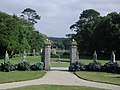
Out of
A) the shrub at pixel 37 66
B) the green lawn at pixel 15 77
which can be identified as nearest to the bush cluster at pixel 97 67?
the shrub at pixel 37 66

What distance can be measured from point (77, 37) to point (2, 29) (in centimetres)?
4317

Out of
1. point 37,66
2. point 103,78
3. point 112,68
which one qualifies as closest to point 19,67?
point 37,66

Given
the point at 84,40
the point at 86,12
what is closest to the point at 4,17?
the point at 84,40

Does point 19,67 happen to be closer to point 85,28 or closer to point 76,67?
point 76,67

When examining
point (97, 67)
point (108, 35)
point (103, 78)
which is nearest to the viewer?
point (103, 78)

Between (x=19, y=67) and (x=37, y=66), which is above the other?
(x=37, y=66)

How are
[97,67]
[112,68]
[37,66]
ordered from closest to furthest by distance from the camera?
[112,68]
[37,66]
[97,67]

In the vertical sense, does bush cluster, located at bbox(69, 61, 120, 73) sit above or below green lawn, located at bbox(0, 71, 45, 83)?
above

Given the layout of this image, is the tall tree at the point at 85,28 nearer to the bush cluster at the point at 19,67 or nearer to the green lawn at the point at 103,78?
the bush cluster at the point at 19,67

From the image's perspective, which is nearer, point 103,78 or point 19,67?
point 103,78

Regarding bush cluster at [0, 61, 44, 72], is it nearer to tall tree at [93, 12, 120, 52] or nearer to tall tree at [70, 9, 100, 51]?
tall tree at [93, 12, 120, 52]

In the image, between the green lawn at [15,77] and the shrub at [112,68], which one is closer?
the green lawn at [15,77]

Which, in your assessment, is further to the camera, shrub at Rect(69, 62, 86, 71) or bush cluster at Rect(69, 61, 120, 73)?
shrub at Rect(69, 62, 86, 71)

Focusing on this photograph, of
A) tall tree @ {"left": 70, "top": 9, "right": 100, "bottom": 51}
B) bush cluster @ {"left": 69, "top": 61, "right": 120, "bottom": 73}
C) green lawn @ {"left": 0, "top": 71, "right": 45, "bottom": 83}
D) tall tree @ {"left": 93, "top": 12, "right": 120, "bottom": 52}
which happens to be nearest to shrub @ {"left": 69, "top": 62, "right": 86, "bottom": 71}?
bush cluster @ {"left": 69, "top": 61, "right": 120, "bottom": 73}
